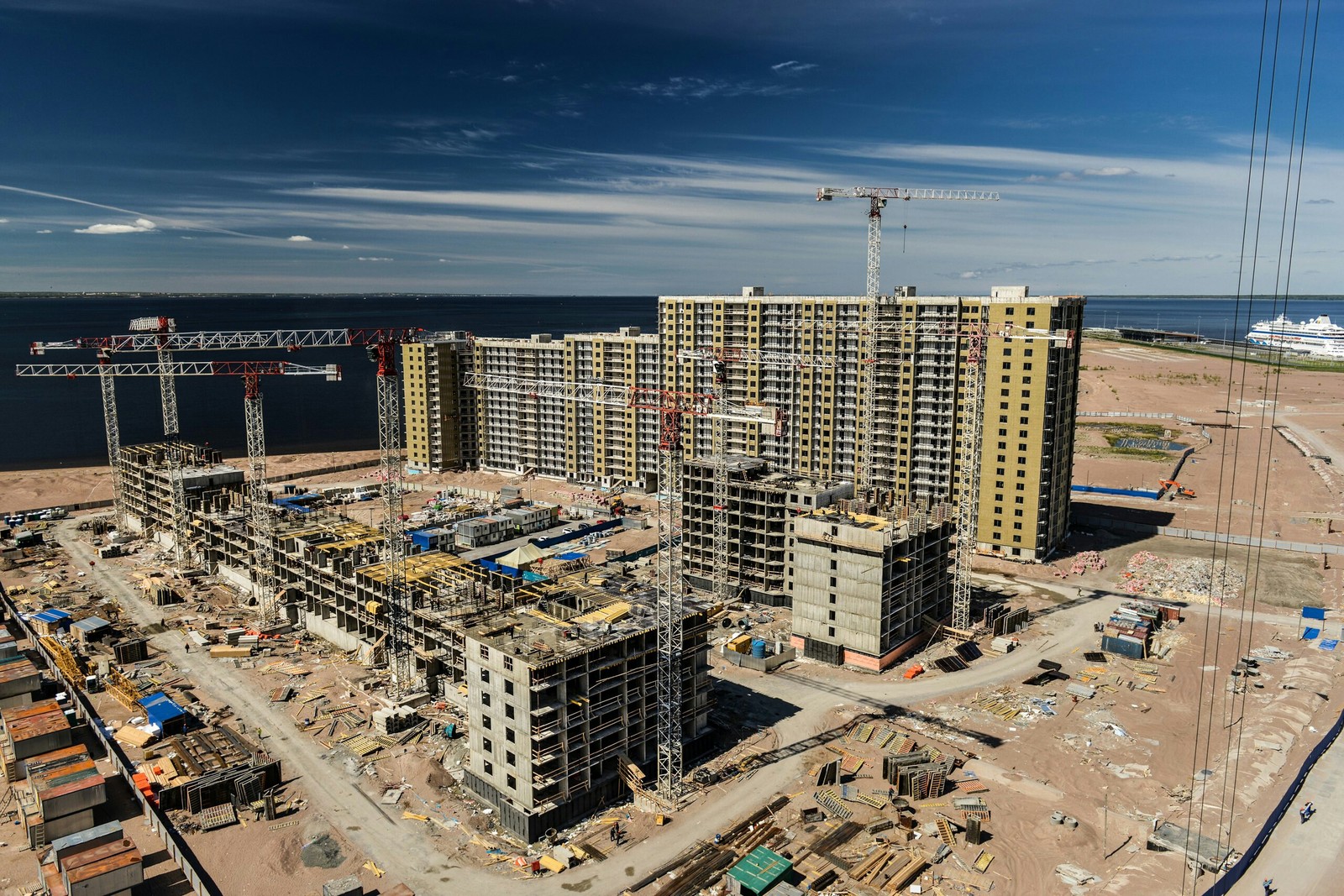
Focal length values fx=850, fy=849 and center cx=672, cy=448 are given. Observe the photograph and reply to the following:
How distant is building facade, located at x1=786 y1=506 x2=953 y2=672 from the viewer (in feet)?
205

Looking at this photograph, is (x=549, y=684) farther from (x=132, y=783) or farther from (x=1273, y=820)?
(x=1273, y=820)

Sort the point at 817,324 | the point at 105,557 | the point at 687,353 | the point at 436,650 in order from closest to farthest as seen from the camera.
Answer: the point at 436,650 → the point at 105,557 → the point at 817,324 → the point at 687,353

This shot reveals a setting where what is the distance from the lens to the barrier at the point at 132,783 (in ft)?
129

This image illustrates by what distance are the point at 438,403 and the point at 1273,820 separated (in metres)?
111

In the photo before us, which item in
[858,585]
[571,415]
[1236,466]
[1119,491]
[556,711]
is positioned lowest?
[1119,491]

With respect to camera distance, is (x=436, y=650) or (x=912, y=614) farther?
(x=912, y=614)

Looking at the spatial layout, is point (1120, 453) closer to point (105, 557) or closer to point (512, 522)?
point (512, 522)

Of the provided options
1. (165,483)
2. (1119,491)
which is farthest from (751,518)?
(1119,491)

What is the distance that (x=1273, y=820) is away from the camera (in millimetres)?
43125

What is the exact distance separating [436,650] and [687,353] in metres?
58.7

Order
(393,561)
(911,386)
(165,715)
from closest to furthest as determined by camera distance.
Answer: (165,715), (393,561), (911,386)

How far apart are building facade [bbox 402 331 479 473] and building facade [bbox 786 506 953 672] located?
254ft

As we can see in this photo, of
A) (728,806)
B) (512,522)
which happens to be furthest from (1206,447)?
(728,806)

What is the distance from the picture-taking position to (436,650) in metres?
58.8
